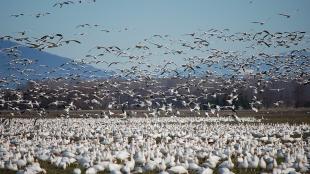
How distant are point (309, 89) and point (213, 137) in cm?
14150

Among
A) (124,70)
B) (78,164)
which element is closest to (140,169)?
(78,164)

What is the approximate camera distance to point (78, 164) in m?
19.4

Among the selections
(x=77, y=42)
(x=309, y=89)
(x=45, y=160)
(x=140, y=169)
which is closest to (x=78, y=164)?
(x=45, y=160)

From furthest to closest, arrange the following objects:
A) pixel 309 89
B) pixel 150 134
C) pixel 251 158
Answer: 1. pixel 309 89
2. pixel 150 134
3. pixel 251 158

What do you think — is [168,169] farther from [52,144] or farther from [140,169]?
[52,144]

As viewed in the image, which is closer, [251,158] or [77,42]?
[251,158]

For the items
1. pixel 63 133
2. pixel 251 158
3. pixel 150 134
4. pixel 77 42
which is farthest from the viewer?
pixel 63 133

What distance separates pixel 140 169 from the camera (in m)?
16.7

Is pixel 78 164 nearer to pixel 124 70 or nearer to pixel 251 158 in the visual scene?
pixel 251 158

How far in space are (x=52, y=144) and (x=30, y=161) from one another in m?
5.98

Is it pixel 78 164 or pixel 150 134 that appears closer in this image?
pixel 78 164

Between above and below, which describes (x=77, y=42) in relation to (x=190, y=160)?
above

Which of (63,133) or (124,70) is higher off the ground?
(124,70)

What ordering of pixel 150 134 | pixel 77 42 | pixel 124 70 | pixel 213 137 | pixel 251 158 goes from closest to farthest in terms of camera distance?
pixel 251 158
pixel 77 42
pixel 213 137
pixel 150 134
pixel 124 70
